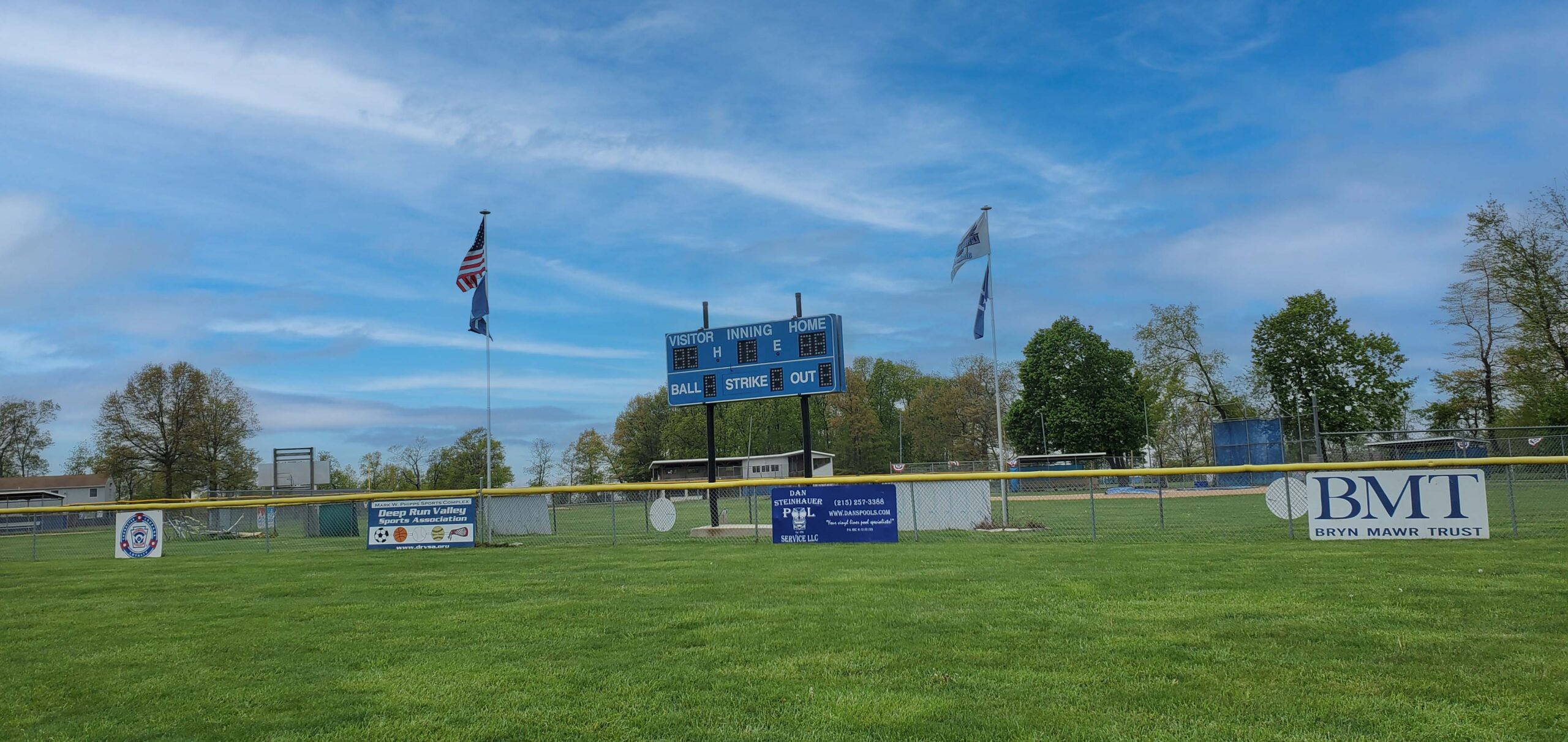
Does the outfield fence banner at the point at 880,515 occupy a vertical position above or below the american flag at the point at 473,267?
below

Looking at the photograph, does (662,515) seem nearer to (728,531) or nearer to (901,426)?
(728,531)

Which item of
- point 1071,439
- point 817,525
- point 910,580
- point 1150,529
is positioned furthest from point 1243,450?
point 910,580

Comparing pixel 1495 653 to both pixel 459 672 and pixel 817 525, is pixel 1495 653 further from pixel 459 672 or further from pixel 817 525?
pixel 817 525

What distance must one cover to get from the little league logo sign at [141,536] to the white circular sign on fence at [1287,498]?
23.4 metres

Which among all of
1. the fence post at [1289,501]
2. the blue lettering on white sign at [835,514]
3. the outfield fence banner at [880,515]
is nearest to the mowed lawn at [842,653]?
the outfield fence banner at [880,515]

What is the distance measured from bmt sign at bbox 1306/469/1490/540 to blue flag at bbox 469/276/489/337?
64.1 feet

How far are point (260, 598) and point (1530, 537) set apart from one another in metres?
18.4

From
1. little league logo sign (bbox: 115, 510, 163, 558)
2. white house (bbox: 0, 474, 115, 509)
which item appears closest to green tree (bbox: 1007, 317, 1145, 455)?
little league logo sign (bbox: 115, 510, 163, 558)

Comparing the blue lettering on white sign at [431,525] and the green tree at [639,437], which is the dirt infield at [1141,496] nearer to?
the blue lettering on white sign at [431,525]

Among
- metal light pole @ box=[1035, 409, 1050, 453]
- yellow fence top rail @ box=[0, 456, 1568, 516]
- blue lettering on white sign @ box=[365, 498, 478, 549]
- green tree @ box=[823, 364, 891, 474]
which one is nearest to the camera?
yellow fence top rail @ box=[0, 456, 1568, 516]

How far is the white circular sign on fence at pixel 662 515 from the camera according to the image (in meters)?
20.3

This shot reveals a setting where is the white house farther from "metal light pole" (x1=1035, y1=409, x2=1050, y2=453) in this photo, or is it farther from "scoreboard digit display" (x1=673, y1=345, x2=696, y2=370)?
"metal light pole" (x1=1035, y1=409, x2=1050, y2=453)

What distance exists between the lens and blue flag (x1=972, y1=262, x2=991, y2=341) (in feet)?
80.5

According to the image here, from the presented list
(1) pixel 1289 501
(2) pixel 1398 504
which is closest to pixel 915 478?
(1) pixel 1289 501
